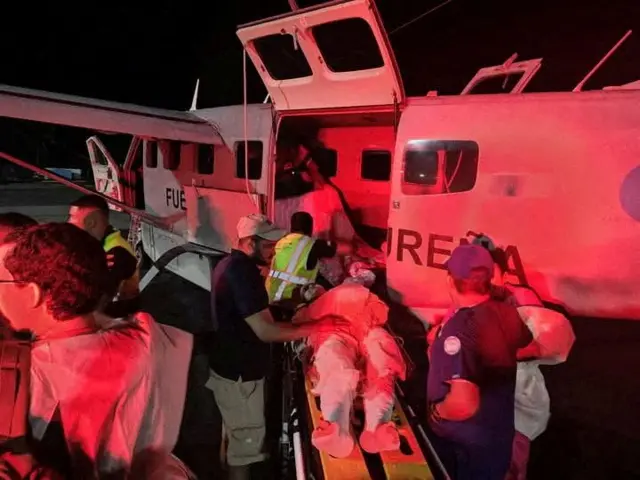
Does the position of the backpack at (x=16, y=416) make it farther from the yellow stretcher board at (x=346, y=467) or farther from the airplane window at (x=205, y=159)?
the airplane window at (x=205, y=159)

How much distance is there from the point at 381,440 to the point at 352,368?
41 cm

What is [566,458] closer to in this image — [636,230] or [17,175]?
[636,230]

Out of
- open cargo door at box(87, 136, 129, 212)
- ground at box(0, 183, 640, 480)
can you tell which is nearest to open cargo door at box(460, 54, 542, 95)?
ground at box(0, 183, 640, 480)

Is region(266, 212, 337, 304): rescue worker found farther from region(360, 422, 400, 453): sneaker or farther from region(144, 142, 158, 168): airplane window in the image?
region(144, 142, 158, 168): airplane window

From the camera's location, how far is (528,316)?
3297 millimetres

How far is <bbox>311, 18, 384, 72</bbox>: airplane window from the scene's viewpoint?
4.92 meters

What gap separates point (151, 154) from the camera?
9.92 metres

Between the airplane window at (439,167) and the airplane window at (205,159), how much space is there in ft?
13.0

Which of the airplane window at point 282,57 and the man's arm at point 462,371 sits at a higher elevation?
the airplane window at point 282,57

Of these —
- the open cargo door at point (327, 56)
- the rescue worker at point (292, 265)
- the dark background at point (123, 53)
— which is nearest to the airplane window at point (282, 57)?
the open cargo door at point (327, 56)

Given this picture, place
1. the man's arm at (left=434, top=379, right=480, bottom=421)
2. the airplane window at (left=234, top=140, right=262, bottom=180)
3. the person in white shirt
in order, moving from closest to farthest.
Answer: the person in white shirt, the man's arm at (left=434, top=379, right=480, bottom=421), the airplane window at (left=234, top=140, right=262, bottom=180)

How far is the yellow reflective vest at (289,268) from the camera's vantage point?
411cm

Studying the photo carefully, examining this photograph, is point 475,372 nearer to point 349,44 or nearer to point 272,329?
point 272,329

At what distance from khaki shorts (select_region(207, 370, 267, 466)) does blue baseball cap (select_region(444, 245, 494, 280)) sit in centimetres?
154
